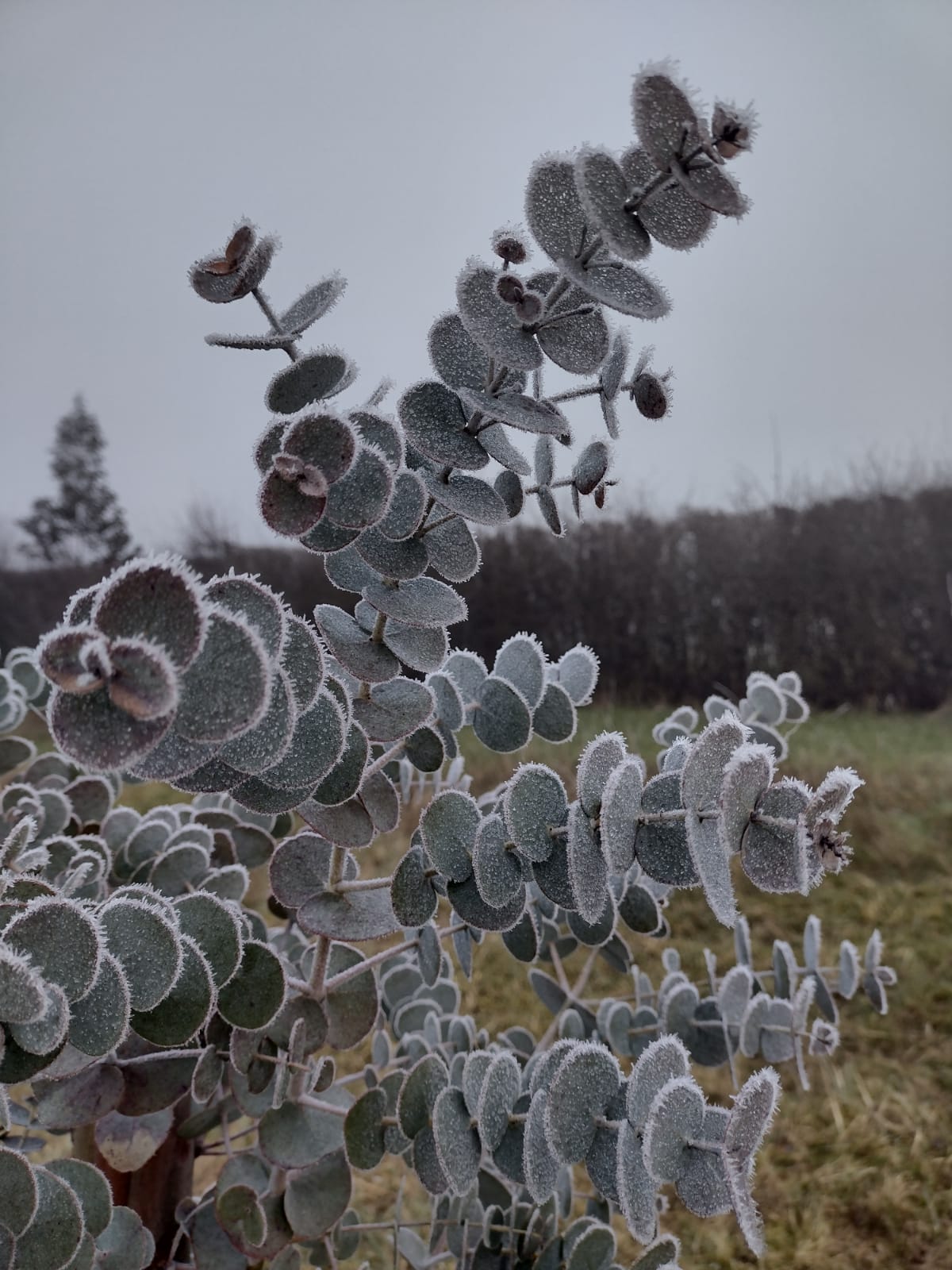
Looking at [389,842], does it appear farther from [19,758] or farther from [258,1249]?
[258,1249]

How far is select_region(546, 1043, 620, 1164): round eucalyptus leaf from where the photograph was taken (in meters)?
0.40

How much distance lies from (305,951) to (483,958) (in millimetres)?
1251

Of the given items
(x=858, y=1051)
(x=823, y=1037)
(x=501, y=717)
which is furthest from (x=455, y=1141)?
(x=858, y=1051)

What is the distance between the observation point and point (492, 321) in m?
0.33

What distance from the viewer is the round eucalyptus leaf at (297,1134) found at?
52 centimetres

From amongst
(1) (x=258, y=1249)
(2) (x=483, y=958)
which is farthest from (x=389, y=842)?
(1) (x=258, y=1249)

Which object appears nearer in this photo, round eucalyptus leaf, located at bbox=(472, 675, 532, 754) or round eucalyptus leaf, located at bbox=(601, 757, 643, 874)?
round eucalyptus leaf, located at bbox=(601, 757, 643, 874)

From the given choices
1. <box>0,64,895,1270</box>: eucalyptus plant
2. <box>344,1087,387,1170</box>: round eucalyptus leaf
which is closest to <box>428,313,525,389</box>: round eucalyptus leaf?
<box>0,64,895,1270</box>: eucalyptus plant

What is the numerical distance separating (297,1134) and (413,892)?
21 centimetres

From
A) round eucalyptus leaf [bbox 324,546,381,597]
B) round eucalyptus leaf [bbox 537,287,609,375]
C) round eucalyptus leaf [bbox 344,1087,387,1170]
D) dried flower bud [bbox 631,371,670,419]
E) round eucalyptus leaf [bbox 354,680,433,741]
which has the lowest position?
round eucalyptus leaf [bbox 344,1087,387,1170]

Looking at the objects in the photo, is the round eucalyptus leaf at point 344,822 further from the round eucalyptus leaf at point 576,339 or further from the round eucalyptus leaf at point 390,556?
the round eucalyptus leaf at point 576,339

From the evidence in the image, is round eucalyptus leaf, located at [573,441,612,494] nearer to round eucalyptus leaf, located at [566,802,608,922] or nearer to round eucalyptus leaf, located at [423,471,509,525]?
round eucalyptus leaf, located at [423,471,509,525]

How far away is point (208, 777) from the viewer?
305 millimetres

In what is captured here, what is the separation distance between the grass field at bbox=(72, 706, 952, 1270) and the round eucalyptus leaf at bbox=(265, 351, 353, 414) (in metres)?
0.81
